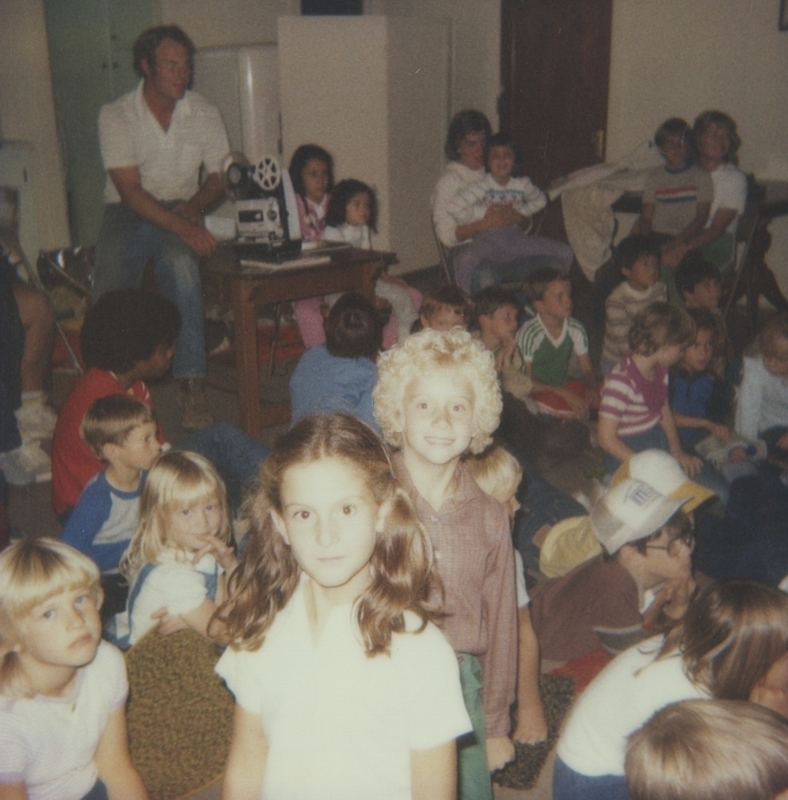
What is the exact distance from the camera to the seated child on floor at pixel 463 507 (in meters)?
1.64

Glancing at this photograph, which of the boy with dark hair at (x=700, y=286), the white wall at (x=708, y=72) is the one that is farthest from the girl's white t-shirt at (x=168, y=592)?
the white wall at (x=708, y=72)

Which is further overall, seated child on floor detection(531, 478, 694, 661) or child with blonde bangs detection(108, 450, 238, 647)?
seated child on floor detection(531, 478, 694, 661)

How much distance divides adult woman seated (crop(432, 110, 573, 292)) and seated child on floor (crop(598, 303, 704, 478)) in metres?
1.64

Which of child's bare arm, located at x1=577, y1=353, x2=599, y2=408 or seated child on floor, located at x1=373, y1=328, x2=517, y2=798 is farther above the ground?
seated child on floor, located at x1=373, y1=328, x2=517, y2=798

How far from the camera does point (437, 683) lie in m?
1.19

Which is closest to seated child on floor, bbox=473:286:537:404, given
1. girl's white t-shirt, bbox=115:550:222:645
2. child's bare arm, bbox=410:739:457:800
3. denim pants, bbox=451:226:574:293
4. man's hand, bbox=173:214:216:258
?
denim pants, bbox=451:226:574:293

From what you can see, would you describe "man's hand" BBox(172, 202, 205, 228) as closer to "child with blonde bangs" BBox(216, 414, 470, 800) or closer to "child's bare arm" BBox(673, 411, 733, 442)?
"child's bare arm" BBox(673, 411, 733, 442)

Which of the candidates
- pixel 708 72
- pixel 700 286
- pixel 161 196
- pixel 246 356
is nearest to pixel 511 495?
pixel 246 356

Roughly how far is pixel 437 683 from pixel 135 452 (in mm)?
1477

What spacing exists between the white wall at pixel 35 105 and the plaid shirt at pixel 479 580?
480 centimetres

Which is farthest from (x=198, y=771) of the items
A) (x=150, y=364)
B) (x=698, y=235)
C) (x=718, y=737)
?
(x=698, y=235)

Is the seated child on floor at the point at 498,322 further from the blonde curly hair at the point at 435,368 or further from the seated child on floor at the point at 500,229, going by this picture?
the blonde curly hair at the point at 435,368

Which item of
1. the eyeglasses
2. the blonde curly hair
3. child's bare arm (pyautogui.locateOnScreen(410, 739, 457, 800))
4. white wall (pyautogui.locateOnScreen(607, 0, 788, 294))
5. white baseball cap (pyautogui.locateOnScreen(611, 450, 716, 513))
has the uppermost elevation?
white wall (pyautogui.locateOnScreen(607, 0, 788, 294))

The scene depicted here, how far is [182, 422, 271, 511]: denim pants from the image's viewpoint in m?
2.88
